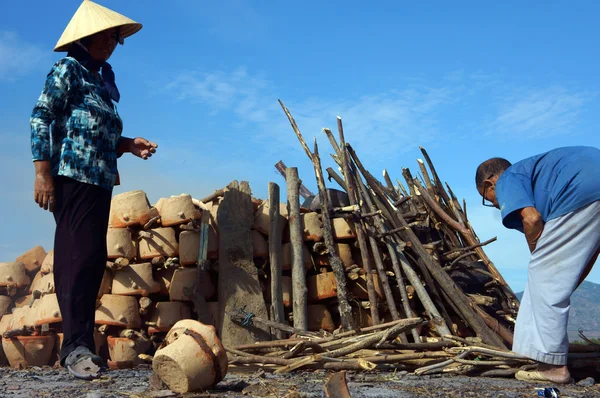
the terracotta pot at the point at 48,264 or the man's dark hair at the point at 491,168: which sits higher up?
the man's dark hair at the point at 491,168

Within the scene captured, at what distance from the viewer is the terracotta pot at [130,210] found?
5.66 metres

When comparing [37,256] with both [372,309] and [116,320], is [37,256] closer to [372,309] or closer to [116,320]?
[116,320]

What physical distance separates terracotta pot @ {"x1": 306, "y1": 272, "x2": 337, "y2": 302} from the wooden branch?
0.20 metres

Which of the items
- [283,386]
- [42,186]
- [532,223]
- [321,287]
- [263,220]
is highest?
[263,220]

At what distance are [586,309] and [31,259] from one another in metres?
39.9

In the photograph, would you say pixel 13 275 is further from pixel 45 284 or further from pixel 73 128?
pixel 73 128

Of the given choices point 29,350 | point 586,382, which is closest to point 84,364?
point 29,350

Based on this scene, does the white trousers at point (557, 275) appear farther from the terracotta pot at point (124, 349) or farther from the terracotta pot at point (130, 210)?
the terracotta pot at point (130, 210)

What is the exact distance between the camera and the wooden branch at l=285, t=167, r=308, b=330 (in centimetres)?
575

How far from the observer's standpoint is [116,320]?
5.25 m

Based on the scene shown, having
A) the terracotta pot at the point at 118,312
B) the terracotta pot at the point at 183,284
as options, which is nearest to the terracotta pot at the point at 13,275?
the terracotta pot at the point at 118,312

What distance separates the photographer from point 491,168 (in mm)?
4180

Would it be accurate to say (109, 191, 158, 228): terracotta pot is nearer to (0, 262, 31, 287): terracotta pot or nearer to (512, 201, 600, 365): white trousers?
(0, 262, 31, 287): terracotta pot

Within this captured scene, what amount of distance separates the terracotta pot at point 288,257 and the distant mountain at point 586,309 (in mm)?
29616
